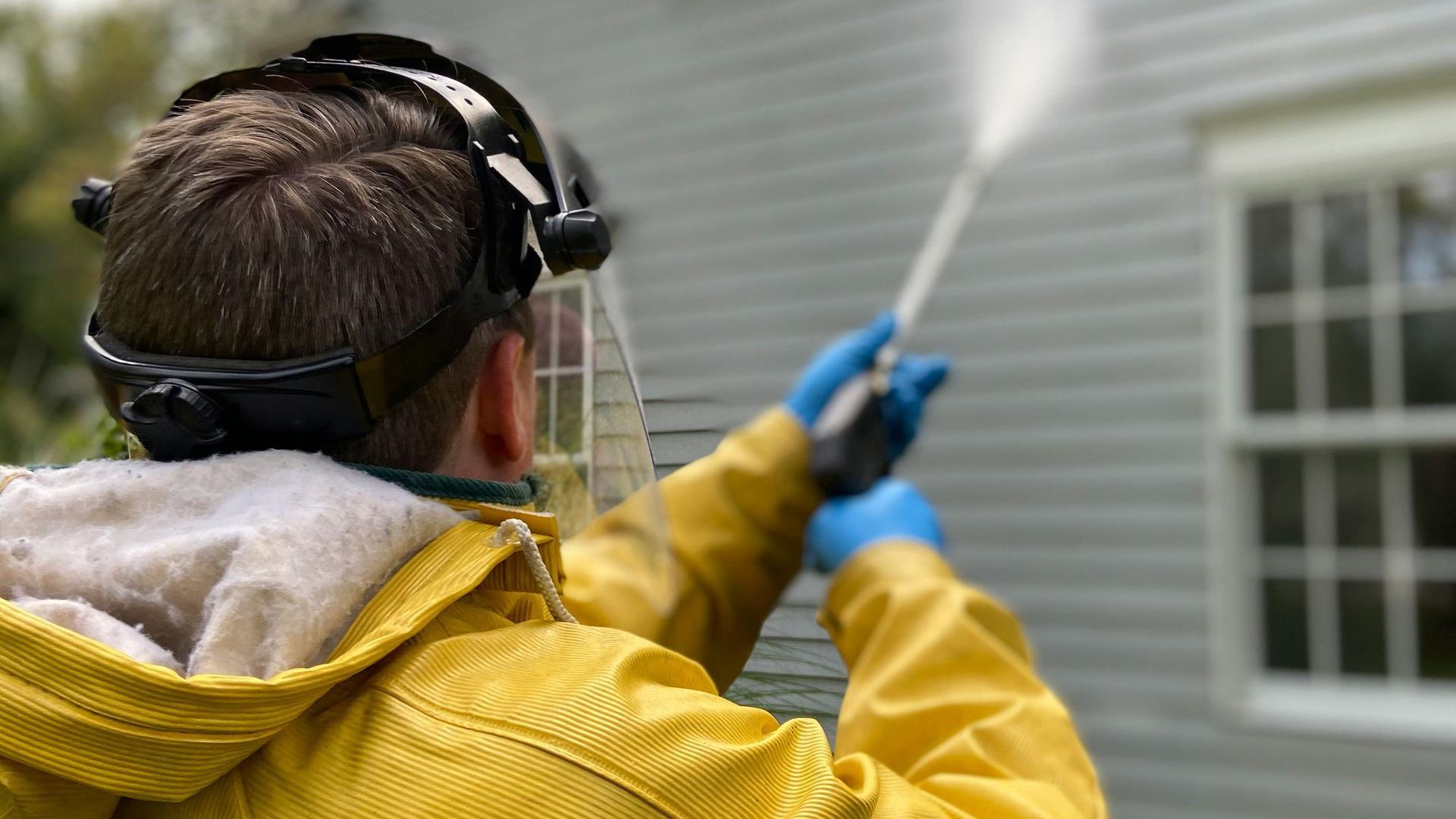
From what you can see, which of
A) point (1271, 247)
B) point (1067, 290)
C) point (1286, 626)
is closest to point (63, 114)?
point (1067, 290)

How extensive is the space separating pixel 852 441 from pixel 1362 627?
2825mm

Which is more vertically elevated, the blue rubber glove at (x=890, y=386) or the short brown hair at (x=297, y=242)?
the short brown hair at (x=297, y=242)

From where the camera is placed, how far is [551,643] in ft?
2.91

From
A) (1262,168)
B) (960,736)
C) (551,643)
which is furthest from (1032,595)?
(551,643)

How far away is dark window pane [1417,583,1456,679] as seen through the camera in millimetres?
3836

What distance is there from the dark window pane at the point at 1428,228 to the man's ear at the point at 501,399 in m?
3.85

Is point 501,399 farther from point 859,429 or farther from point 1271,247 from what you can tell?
point 1271,247

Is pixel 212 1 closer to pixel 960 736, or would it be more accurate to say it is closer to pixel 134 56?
pixel 134 56

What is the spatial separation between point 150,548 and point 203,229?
254 millimetres

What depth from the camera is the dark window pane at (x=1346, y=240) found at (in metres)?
4.02

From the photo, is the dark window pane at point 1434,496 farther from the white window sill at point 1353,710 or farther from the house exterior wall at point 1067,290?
the house exterior wall at point 1067,290

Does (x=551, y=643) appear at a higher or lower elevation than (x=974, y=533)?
higher

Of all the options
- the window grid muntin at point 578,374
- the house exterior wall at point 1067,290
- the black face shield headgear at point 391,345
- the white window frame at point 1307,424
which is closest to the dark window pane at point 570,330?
the window grid muntin at point 578,374

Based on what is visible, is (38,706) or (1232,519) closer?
(38,706)
